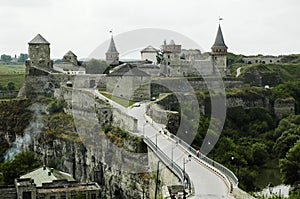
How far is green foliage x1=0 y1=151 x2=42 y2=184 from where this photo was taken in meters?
43.8

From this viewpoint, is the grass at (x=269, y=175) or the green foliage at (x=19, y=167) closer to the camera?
the green foliage at (x=19, y=167)

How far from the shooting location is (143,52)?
253 ft

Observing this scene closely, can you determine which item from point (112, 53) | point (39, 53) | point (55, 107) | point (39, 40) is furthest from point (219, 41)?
point (55, 107)

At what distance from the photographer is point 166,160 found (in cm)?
2998

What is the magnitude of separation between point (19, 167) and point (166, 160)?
19297 mm

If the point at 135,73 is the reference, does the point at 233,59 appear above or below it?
above

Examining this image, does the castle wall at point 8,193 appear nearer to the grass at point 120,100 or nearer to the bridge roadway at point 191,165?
the bridge roadway at point 191,165

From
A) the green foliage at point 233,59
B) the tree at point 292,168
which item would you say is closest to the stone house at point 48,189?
the tree at point 292,168

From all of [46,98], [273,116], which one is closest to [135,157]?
[46,98]

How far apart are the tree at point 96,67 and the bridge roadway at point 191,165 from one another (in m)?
23.0

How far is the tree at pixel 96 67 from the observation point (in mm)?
66938

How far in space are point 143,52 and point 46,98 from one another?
21109 millimetres

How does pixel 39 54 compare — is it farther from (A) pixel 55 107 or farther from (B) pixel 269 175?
(B) pixel 269 175

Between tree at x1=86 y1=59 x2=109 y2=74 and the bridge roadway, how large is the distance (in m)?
23.0
